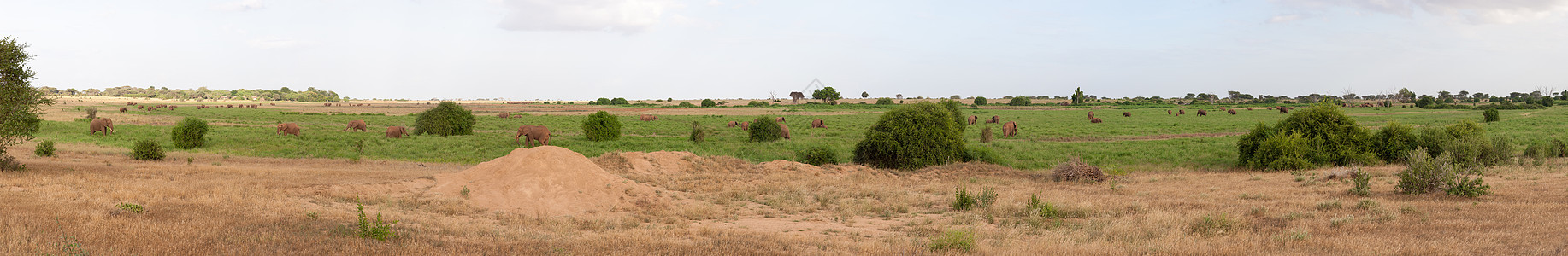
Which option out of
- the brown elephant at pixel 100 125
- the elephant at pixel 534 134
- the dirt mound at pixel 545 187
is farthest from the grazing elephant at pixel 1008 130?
the brown elephant at pixel 100 125

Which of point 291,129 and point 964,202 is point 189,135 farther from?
point 964,202

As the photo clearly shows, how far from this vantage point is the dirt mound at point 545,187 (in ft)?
41.8

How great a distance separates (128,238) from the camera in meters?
7.24

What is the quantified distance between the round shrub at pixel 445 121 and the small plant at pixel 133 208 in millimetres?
29148

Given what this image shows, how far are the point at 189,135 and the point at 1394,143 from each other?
38603 millimetres

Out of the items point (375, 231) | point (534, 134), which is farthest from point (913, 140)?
point (534, 134)

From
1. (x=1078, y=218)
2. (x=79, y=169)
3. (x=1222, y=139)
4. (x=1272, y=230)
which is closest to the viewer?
(x=1272, y=230)

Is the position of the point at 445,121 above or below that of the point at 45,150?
above

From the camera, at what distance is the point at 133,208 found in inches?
372

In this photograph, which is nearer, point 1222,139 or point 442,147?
point 442,147

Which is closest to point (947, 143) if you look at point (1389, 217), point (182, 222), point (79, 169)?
point (1389, 217)

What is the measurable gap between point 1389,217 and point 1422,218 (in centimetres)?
35

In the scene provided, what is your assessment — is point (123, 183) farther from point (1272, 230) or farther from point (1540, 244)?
point (1540, 244)

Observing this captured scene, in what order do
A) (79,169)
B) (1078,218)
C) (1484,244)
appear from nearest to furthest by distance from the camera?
(1484,244) → (1078,218) → (79,169)
